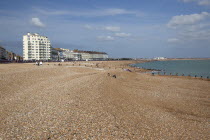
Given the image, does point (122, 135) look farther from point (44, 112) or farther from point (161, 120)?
point (44, 112)

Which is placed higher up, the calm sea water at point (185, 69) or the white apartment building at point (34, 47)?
the white apartment building at point (34, 47)

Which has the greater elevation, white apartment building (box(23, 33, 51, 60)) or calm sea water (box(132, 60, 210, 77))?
white apartment building (box(23, 33, 51, 60))

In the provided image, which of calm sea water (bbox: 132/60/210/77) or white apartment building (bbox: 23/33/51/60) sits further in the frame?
white apartment building (bbox: 23/33/51/60)

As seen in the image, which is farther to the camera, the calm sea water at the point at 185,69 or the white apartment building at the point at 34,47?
the white apartment building at the point at 34,47

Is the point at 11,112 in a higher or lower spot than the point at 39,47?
lower

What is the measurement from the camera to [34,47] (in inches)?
3750

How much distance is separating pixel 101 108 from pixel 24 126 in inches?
166

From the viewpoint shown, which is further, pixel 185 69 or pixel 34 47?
pixel 34 47

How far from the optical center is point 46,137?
6.05 m

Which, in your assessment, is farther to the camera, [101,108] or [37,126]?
[101,108]

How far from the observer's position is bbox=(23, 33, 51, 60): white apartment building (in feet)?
309

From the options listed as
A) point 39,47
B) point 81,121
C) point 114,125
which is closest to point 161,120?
point 114,125

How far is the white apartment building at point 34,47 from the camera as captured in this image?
9431 cm

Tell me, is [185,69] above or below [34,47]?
below
